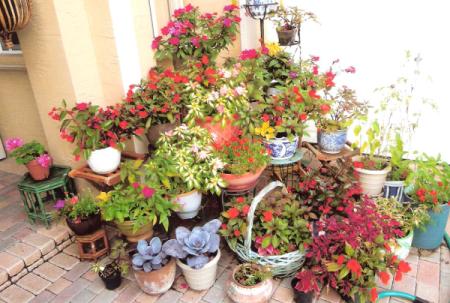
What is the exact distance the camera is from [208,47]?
130 inches

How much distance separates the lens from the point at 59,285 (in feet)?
8.82

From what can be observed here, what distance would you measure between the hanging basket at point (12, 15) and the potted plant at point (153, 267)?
5.55 ft

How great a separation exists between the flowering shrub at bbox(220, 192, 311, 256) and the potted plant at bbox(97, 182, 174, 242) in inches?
17.6

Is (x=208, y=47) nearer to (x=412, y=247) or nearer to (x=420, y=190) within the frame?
(x=420, y=190)

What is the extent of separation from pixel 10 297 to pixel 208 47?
2.46 metres

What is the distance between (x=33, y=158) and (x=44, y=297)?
1108 millimetres

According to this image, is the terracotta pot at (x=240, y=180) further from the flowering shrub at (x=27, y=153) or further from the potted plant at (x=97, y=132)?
the flowering shrub at (x=27, y=153)

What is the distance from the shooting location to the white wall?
3.42 meters

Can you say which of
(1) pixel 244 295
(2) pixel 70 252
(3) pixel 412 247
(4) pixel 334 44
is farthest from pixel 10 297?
(4) pixel 334 44

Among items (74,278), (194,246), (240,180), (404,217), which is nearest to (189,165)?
(240,180)

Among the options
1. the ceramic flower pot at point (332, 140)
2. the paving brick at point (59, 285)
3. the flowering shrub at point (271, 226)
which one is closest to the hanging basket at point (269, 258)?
the flowering shrub at point (271, 226)

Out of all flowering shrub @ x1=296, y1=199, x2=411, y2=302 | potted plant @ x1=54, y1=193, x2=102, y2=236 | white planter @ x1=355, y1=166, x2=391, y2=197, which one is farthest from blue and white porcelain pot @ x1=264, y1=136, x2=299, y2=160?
potted plant @ x1=54, y1=193, x2=102, y2=236

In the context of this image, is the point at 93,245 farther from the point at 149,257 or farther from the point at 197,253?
the point at 197,253

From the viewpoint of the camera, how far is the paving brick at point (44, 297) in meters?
2.56
